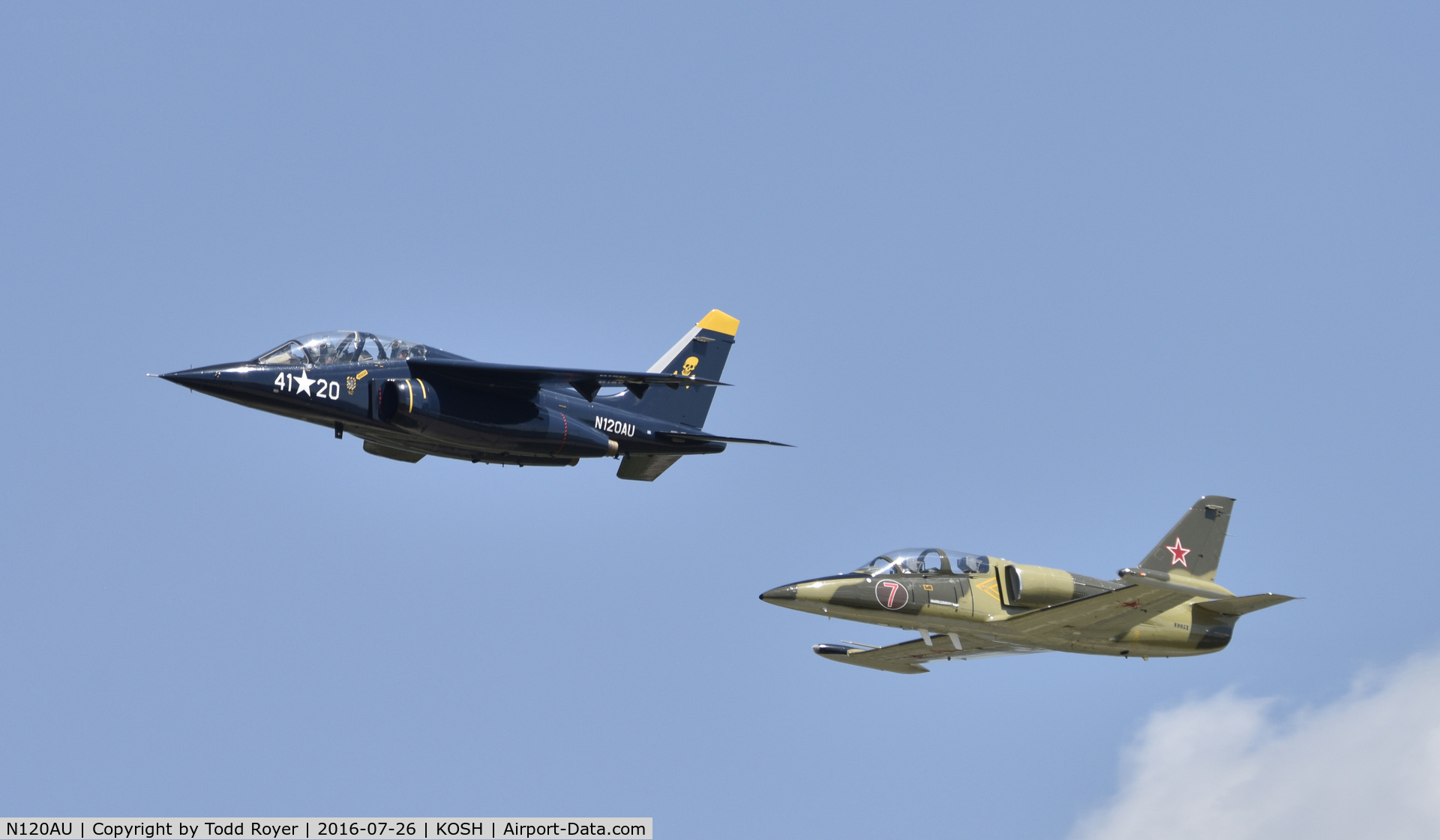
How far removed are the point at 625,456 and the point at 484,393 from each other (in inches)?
235

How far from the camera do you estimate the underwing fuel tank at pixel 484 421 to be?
3797cm

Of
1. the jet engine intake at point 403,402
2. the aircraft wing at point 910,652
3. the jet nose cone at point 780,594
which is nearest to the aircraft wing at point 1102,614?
the aircraft wing at point 910,652

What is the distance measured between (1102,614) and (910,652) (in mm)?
6378

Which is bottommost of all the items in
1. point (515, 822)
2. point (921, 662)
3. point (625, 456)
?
point (515, 822)

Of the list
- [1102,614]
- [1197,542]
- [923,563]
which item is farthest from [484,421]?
[1197,542]

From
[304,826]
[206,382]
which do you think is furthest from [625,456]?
[304,826]

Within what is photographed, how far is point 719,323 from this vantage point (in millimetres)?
48469

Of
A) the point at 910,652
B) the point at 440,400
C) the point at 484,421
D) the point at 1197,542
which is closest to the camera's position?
the point at 440,400

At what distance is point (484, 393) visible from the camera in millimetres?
39281

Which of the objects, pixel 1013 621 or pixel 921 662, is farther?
pixel 921 662

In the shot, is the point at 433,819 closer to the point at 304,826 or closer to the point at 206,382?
the point at 304,826

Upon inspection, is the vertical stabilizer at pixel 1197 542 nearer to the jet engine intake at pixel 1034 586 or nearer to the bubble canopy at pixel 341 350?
the jet engine intake at pixel 1034 586

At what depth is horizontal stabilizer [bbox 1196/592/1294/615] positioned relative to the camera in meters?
35.3

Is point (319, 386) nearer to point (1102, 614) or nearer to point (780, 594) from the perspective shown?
point (780, 594)
